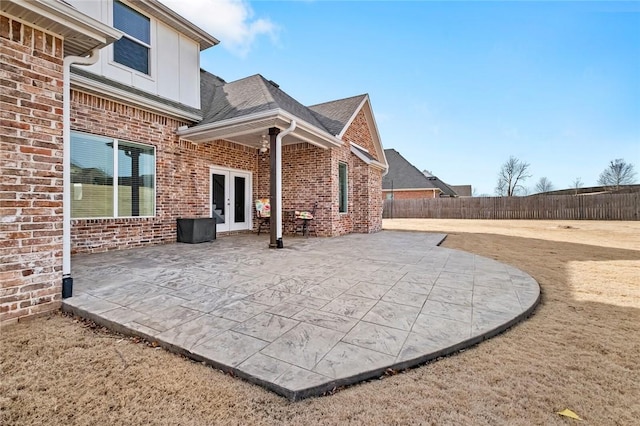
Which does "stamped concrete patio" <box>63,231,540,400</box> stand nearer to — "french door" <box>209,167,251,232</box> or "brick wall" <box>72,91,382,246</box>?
"brick wall" <box>72,91,382,246</box>

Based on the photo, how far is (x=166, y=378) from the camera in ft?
5.63

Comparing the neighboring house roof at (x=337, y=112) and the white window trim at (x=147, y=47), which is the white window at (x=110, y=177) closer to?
the white window trim at (x=147, y=47)

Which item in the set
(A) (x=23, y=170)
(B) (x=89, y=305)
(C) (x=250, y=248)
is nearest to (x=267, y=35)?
(C) (x=250, y=248)

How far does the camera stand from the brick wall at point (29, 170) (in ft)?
8.20

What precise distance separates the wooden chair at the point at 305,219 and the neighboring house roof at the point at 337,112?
258 cm

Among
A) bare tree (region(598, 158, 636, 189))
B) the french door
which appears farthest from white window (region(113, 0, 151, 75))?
bare tree (region(598, 158, 636, 189))

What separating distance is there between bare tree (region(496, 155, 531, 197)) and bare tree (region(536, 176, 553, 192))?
522 centimetres

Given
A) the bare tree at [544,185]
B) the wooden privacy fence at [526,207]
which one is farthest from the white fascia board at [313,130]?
the bare tree at [544,185]

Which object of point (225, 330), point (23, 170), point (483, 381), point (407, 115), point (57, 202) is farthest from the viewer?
point (407, 115)

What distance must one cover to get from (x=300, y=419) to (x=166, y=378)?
932 millimetres

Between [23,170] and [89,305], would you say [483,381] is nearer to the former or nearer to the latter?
[89,305]

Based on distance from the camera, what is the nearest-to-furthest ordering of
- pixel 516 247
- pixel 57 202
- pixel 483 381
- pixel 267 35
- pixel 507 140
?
pixel 483 381, pixel 57 202, pixel 516 247, pixel 267 35, pixel 507 140

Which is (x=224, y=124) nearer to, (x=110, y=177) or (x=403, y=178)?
(x=110, y=177)

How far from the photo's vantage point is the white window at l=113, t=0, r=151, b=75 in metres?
5.91
